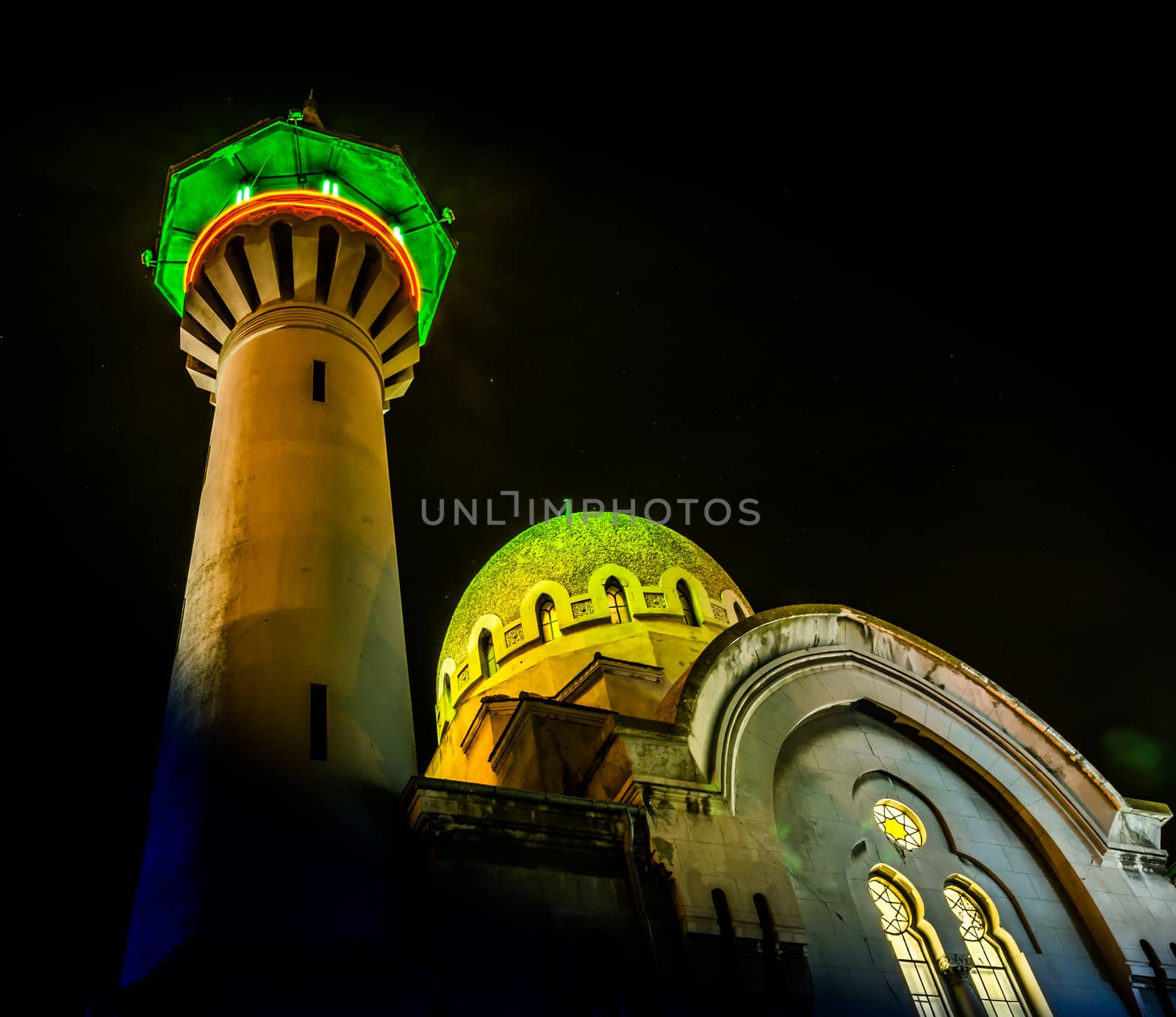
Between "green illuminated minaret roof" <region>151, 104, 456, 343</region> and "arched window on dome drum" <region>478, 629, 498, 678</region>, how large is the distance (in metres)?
8.62

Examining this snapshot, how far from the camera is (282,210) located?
22.1 metres

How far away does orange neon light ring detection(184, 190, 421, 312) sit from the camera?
22188 mm

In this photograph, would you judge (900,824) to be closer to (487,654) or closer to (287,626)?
(287,626)

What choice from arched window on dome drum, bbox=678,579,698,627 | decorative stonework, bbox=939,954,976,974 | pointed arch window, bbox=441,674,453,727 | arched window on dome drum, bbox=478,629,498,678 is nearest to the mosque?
decorative stonework, bbox=939,954,976,974

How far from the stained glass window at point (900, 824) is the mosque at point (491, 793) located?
0.19 feet

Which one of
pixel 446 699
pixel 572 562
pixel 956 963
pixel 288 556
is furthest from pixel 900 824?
pixel 446 699

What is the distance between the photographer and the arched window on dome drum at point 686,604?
27.7 m

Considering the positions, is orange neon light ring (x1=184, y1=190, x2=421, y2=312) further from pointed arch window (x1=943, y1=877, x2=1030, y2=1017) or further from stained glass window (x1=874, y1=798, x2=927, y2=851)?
pointed arch window (x1=943, y1=877, x2=1030, y2=1017)

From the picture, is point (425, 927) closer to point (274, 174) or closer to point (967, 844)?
point (967, 844)

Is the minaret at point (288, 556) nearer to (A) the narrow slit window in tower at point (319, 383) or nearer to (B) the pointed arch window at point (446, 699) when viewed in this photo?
(A) the narrow slit window in tower at point (319, 383)

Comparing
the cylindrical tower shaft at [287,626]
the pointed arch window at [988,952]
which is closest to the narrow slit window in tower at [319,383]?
the cylindrical tower shaft at [287,626]

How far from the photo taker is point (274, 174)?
76.1 ft

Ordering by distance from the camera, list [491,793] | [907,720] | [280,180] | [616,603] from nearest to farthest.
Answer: [491,793] < [907,720] < [280,180] < [616,603]

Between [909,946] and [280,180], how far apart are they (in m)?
19.9
